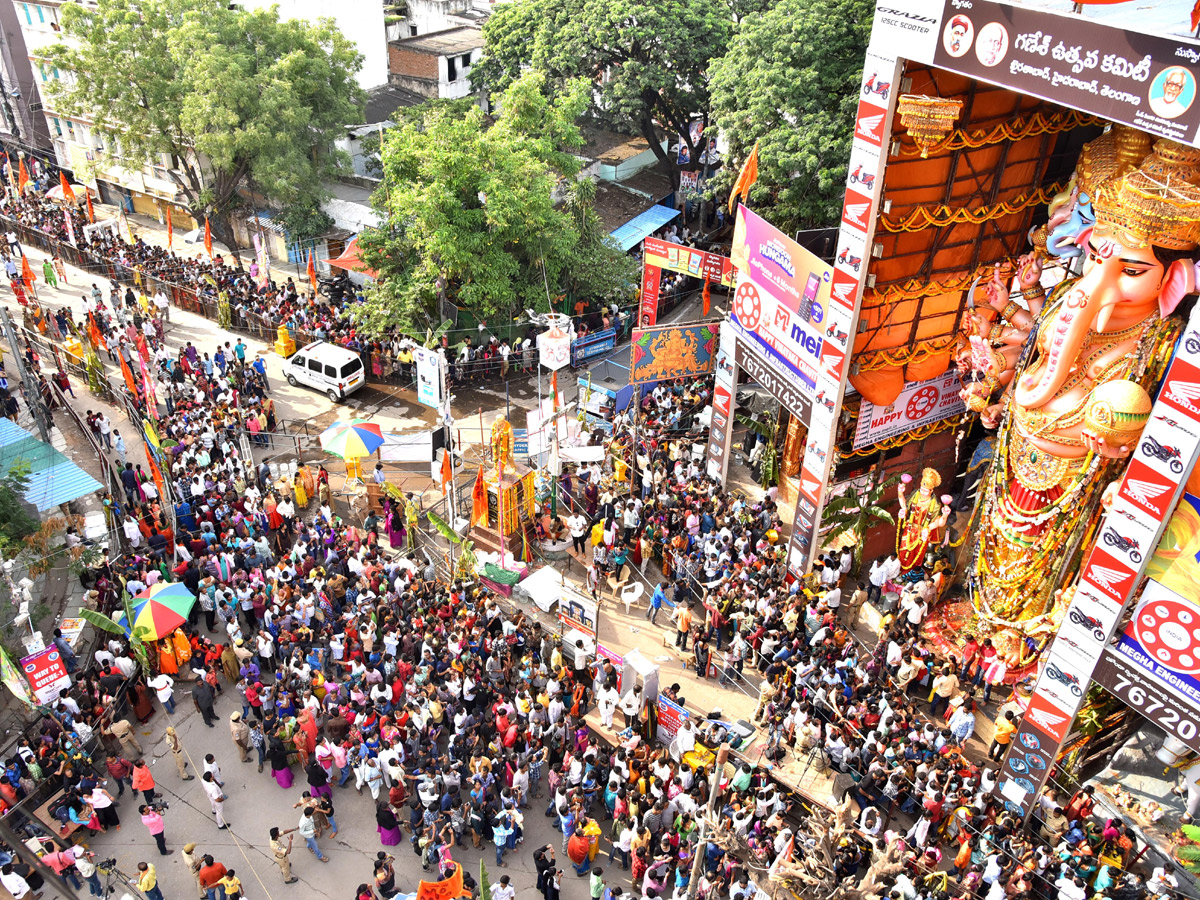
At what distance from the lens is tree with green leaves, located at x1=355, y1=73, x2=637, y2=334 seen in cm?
2711

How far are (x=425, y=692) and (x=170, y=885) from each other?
15.5 ft

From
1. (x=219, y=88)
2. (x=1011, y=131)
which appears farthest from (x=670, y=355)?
(x=219, y=88)

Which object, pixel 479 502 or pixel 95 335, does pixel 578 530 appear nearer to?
pixel 479 502

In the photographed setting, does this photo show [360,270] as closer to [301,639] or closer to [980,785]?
[301,639]

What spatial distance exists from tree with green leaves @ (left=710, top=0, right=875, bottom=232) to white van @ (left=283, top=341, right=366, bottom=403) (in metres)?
12.8

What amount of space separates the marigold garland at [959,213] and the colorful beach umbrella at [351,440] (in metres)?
11.7

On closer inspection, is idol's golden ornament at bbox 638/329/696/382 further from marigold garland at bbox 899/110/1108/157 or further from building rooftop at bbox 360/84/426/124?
building rooftop at bbox 360/84/426/124

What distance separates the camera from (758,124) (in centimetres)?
2880

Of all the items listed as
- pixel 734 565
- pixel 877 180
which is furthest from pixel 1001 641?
pixel 877 180

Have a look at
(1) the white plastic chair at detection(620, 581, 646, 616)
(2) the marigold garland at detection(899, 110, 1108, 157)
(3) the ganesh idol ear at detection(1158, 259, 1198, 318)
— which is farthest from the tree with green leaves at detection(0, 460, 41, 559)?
(3) the ganesh idol ear at detection(1158, 259, 1198, 318)

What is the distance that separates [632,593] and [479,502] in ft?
12.9

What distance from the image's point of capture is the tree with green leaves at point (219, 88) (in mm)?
32406

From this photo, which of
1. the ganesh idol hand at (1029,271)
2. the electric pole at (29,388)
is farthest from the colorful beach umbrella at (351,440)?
the ganesh idol hand at (1029,271)

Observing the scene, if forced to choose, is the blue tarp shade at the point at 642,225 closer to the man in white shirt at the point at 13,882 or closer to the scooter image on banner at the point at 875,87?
the scooter image on banner at the point at 875,87
